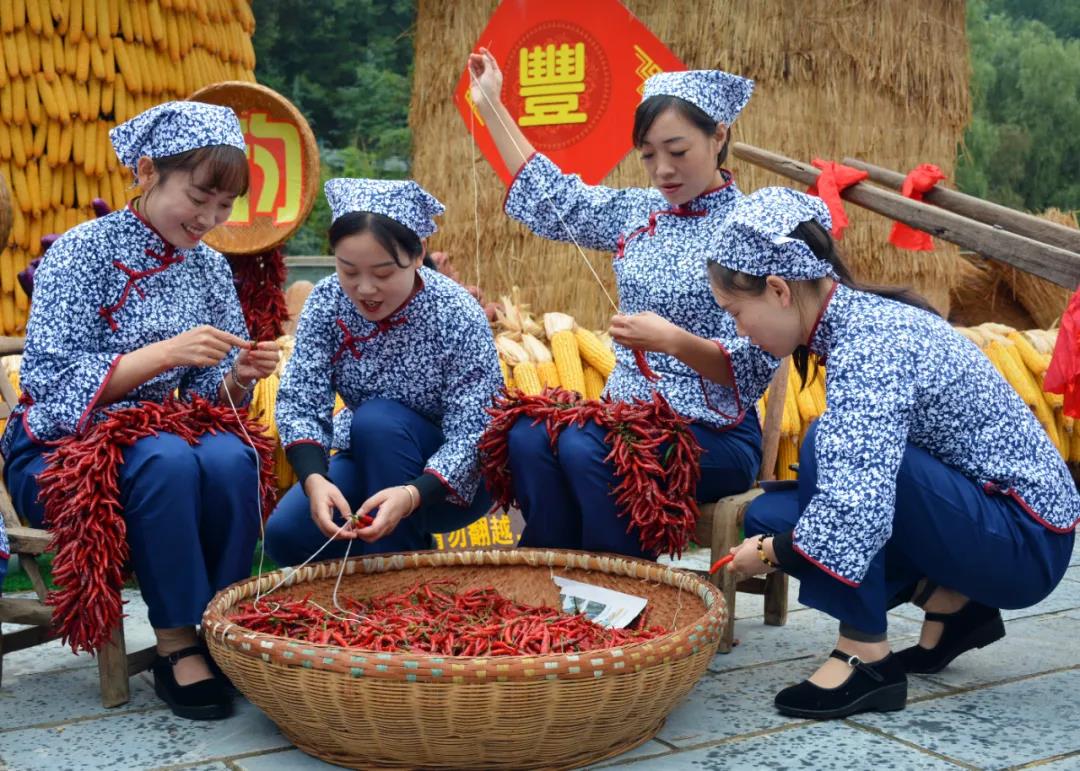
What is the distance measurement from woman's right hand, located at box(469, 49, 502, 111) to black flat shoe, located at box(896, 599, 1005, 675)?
1.95 m

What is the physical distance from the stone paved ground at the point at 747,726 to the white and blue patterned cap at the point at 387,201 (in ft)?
4.09

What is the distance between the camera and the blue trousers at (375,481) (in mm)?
3162

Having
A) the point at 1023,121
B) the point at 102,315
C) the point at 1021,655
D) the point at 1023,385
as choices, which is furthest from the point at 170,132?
the point at 1023,121

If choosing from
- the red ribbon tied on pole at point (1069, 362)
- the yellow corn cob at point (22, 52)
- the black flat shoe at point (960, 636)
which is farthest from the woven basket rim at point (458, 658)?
the yellow corn cob at point (22, 52)

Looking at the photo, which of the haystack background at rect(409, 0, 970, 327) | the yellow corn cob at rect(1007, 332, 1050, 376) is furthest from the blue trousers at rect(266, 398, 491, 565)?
the yellow corn cob at rect(1007, 332, 1050, 376)

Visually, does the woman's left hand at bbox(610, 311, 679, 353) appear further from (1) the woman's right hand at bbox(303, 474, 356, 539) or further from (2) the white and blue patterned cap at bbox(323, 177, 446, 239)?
(1) the woman's right hand at bbox(303, 474, 356, 539)

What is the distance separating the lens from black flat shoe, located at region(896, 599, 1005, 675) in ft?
9.98

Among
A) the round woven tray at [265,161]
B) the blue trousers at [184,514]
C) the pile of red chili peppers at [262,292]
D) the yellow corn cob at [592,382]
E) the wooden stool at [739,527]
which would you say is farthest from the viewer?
the yellow corn cob at [592,382]

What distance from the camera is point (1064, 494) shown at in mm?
2756

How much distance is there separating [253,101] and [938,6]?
12.5 feet

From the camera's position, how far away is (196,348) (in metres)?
2.81

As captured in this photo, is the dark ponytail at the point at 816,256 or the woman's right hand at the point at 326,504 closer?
the dark ponytail at the point at 816,256

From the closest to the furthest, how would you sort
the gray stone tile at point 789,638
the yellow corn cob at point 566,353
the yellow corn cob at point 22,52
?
1. the gray stone tile at point 789,638
2. the yellow corn cob at point 566,353
3. the yellow corn cob at point 22,52

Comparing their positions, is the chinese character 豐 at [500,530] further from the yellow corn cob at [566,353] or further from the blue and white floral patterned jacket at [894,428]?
the blue and white floral patterned jacket at [894,428]
